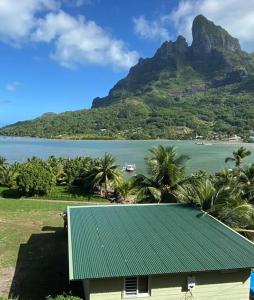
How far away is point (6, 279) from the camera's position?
22922mm

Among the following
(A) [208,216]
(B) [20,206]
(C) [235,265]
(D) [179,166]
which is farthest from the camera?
(B) [20,206]

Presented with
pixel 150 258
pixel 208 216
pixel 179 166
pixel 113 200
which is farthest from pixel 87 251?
pixel 113 200

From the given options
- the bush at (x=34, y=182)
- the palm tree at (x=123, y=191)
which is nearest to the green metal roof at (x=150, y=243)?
the bush at (x=34, y=182)

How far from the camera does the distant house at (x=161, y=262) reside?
17.2m

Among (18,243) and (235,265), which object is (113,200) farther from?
(235,265)

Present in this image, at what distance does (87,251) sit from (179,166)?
14324mm

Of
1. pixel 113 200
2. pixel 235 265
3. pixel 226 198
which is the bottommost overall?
pixel 113 200

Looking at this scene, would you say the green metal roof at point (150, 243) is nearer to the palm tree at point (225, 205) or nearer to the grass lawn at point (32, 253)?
the palm tree at point (225, 205)

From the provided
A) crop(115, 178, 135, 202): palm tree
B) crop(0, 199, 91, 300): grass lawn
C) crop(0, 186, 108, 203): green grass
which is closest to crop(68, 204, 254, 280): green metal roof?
crop(0, 199, 91, 300): grass lawn

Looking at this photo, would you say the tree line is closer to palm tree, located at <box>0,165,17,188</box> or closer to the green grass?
the green grass

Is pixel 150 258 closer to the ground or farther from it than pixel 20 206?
farther from it

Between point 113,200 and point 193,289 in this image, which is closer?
→ point 193,289

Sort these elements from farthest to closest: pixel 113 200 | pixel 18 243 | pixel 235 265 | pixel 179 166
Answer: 1. pixel 113 200
2. pixel 179 166
3. pixel 18 243
4. pixel 235 265

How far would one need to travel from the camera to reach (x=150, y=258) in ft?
59.3
